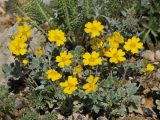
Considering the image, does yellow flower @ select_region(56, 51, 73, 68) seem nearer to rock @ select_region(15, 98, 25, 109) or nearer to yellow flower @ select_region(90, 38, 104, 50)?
yellow flower @ select_region(90, 38, 104, 50)

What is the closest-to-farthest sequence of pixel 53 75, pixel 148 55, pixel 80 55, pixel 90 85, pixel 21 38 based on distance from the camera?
1. pixel 90 85
2. pixel 53 75
3. pixel 21 38
4. pixel 80 55
5. pixel 148 55

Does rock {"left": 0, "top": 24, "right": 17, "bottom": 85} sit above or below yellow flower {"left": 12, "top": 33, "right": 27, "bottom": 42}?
above

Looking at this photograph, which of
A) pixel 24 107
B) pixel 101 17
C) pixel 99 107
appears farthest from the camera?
pixel 101 17

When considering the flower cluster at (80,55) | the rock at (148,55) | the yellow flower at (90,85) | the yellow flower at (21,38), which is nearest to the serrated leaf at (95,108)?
the flower cluster at (80,55)

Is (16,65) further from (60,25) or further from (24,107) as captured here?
(60,25)

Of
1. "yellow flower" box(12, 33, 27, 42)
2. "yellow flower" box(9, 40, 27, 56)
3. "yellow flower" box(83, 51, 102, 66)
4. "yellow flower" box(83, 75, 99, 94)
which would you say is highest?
"yellow flower" box(12, 33, 27, 42)

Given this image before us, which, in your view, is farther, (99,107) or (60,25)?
(60,25)

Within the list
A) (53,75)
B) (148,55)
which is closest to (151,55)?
(148,55)

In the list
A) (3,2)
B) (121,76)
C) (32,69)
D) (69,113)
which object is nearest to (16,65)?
(32,69)

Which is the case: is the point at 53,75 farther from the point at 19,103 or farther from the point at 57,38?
the point at 19,103

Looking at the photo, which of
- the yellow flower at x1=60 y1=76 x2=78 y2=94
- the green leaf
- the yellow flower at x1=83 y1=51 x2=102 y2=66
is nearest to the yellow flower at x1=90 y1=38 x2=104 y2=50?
the yellow flower at x1=83 y1=51 x2=102 y2=66

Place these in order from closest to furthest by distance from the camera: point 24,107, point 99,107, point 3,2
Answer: point 99,107 < point 24,107 < point 3,2
